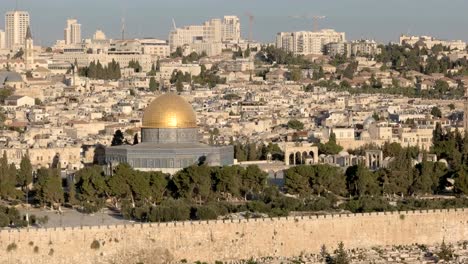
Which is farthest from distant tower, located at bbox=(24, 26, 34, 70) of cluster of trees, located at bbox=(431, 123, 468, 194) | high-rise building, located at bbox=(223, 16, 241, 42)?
cluster of trees, located at bbox=(431, 123, 468, 194)

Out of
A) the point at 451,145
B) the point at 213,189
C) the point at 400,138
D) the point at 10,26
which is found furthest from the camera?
the point at 10,26

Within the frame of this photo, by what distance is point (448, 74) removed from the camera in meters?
122

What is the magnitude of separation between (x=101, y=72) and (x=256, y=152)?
55.1 metres

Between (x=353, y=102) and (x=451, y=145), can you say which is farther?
(x=353, y=102)

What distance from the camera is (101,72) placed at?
11244cm

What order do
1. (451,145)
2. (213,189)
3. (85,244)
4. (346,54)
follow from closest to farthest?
(85,244), (213,189), (451,145), (346,54)

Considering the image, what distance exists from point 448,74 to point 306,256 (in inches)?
3358

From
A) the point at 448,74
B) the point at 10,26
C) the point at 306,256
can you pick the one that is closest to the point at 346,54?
the point at 448,74

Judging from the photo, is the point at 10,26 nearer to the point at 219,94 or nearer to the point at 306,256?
the point at 219,94

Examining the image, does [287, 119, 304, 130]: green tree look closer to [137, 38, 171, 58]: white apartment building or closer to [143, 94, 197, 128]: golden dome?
[143, 94, 197, 128]: golden dome

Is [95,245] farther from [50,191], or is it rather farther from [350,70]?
[350,70]

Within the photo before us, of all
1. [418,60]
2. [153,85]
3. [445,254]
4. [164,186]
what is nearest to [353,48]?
[418,60]

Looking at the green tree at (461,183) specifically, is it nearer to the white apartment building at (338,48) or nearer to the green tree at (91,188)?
Answer: the green tree at (91,188)

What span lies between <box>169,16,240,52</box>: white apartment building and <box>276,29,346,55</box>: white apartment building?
10.2 metres
